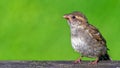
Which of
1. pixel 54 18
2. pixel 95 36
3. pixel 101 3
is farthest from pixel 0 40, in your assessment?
pixel 95 36

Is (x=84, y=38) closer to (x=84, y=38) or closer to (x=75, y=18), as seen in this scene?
(x=84, y=38)

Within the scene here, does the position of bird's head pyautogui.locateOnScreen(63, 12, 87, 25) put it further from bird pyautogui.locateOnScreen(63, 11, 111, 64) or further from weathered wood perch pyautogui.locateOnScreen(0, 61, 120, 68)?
weathered wood perch pyautogui.locateOnScreen(0, 61, 120, 68)

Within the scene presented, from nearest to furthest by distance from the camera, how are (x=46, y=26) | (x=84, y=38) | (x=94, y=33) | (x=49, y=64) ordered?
1. (x=49, y=64)
2. (x=84, y=38)
3. (x=94, y=33)
4. (x=46, y=26)

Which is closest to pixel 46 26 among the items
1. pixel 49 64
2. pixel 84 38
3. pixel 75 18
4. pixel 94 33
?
pixel 94 33

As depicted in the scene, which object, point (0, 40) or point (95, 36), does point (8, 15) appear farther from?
point (95, 36)

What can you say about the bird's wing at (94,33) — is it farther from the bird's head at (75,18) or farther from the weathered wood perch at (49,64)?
the weathered wood perch at (49,64)

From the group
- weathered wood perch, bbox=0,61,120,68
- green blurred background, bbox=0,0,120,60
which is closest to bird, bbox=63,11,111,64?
weathered wood perch, bbox=0,61,120,68
